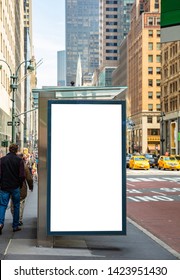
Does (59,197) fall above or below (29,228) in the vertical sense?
above

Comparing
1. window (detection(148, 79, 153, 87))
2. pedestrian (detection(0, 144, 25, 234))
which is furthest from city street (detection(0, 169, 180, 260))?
window (detection(148, 79, 153, 87))

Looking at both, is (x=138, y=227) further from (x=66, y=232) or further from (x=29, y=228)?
(x=66, y=232)

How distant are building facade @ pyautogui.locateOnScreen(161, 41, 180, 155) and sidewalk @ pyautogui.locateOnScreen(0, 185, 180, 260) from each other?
3159 inches

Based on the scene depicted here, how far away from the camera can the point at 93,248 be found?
10.2 metres

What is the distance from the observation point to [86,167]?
387 inches

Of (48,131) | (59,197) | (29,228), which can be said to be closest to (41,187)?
(59,197)

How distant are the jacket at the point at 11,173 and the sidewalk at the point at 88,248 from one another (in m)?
1.02

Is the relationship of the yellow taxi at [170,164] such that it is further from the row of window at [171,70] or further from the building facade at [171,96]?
the row of window at [171,70]

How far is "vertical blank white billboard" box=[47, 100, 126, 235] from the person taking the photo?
9.75m

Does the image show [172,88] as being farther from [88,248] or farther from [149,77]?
[88,248]

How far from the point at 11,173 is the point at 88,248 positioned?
255 cm

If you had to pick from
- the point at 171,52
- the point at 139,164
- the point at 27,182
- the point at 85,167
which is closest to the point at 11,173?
the point at 27,182

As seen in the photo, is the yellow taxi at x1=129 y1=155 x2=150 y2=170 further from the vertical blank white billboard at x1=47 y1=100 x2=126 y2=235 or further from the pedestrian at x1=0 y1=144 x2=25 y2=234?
the vertical blank white billboard at x1=47 y1=100 x2=126 y2=235

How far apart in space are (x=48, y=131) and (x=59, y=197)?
1.15 metres
